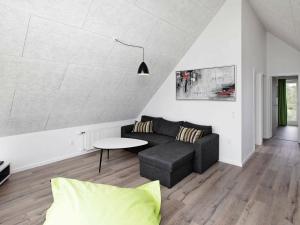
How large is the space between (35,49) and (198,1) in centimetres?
275

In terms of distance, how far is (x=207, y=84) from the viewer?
4.14 metres

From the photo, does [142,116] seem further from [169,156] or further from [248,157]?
[248,157]

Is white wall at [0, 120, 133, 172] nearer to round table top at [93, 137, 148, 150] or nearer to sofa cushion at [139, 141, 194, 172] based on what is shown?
round table top at [93, 137, 148, 150]

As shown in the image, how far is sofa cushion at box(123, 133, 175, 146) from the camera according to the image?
4170mm

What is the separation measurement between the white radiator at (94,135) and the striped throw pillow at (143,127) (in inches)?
23.1

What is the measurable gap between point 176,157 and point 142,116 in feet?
8.06

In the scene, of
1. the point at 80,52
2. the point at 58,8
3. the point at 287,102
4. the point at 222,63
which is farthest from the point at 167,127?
the point at 287,102

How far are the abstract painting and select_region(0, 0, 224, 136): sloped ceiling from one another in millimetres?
510

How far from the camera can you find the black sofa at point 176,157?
303 cm

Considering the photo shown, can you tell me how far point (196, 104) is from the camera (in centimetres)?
439

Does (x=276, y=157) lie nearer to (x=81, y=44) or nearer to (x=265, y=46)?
(x=265, y=46)

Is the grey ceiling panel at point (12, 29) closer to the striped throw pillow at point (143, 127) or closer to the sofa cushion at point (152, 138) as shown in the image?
the sofa cushion at point (152, 138)

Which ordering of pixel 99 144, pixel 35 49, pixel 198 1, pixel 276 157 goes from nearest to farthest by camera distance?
pixel 35 49
pixel 198 1
pixel 99 144
pixel 276 157

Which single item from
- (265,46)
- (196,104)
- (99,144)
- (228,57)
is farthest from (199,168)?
(265,46)
